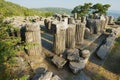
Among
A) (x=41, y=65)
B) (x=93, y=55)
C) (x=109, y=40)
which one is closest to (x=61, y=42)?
(x=41, y=65)

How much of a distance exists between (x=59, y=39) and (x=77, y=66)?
70.7 inches

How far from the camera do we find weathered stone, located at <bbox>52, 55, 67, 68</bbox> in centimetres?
844

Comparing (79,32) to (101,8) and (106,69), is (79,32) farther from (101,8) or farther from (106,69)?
(101,8)

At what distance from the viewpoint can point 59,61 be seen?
8.55m

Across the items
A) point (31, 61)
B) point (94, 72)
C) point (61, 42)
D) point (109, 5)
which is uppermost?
point (109, 5)

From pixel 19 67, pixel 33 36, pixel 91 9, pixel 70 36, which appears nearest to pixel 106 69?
pixel 70 36

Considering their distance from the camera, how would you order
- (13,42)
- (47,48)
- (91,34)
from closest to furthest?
(13,42), (47,48), (91,34)

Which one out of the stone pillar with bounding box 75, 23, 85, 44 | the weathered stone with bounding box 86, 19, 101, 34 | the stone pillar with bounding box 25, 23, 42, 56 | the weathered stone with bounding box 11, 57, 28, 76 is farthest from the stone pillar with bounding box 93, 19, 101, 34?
the weathered stone with bounding box 11, 57, 28, 76

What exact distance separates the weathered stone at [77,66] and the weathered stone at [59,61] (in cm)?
39

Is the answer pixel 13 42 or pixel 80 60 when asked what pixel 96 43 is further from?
pixel 13 42

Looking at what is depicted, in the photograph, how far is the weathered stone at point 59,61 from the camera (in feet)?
27.7

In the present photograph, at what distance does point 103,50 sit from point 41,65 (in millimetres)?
4002

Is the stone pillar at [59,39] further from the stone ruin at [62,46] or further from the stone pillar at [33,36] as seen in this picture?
the stone pillar at [33,36]

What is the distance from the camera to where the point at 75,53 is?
8.72 meters
